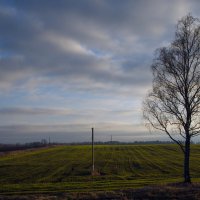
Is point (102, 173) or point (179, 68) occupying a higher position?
point (179, 68)

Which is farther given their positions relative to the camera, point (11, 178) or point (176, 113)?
point (11, 178)

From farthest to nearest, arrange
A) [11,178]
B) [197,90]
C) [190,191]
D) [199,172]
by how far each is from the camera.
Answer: [199,172], [11,178], [197,90], [190,191]

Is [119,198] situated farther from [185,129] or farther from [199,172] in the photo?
[199,172]

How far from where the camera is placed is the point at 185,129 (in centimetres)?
3089

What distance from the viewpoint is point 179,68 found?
30.3m

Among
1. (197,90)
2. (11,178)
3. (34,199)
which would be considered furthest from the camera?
(11,178)

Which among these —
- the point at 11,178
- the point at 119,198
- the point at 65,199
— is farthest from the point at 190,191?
the point at 11,178

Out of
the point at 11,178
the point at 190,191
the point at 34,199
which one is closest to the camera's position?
the point at 34,199

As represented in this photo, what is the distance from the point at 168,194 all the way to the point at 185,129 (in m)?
8.98

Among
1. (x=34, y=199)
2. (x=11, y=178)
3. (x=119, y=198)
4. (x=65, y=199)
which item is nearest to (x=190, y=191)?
(x=119, y=198)

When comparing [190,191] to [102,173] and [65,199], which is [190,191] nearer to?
[65,199]

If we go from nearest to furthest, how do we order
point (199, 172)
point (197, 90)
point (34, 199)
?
1. point (34, 199)
2. point (197, 90)
3. point (199, 172)

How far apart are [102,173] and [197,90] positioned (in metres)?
22.5

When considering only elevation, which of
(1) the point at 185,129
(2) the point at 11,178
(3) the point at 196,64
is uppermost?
(3) the point at 196,64
